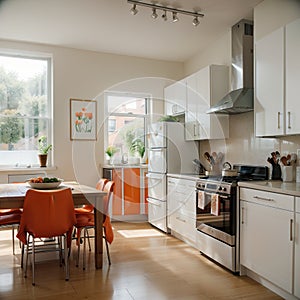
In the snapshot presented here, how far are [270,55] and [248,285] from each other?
2151mm

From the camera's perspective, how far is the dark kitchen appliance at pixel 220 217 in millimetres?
3080

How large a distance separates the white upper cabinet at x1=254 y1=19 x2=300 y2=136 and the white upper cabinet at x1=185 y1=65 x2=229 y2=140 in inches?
34.9

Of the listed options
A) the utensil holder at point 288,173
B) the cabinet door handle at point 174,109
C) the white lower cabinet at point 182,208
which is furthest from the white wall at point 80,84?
the utensil holder at point 288,173

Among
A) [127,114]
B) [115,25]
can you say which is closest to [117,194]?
[127,114]

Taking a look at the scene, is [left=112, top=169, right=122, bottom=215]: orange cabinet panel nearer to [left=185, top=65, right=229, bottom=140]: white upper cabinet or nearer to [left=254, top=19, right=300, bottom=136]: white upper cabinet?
[left=185, top=65, right=229, bottom=140]: white upper cabinet

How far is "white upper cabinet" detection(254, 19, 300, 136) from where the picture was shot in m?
2.86

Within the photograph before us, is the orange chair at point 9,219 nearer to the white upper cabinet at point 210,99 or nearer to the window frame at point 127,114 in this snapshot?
→ the window frame at point 127,114

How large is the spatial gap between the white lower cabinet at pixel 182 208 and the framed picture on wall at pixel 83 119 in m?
1.62

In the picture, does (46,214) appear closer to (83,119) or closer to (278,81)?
(278,81)

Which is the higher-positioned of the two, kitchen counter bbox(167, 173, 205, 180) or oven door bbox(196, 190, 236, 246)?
kitchen counter bbox(167, 173, 205, 180)

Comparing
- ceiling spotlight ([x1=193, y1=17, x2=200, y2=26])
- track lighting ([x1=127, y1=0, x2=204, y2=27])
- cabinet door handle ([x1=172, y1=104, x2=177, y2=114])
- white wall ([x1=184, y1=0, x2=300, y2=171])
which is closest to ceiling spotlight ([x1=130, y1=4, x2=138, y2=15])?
track lighting ([x1=127, y1=0, x2=204, y2=27])

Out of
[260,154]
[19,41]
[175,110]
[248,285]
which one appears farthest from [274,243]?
[19,41]

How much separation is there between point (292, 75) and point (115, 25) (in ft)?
7.78

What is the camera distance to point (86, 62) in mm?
5305
